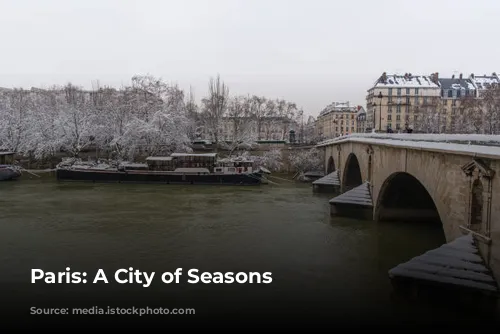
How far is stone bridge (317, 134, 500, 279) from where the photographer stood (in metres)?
11.6

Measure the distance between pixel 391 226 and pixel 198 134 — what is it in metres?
64.7

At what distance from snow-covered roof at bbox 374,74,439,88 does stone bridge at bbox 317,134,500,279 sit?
62479 millimetres

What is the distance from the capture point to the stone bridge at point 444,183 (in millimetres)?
11648

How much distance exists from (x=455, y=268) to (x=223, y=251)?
924 cm

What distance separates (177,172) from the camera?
47156 millimetres

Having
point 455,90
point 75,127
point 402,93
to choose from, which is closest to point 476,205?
point 75,127

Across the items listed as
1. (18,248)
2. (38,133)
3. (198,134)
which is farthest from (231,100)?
(18,248)

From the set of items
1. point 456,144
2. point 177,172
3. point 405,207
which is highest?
point 456,144

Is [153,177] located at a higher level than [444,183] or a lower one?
lower

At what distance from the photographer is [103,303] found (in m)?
12.5

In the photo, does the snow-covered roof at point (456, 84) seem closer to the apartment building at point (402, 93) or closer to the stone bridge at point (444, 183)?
the apartment building at point (402, 93)

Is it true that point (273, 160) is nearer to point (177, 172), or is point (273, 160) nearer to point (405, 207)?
point (177, 172)

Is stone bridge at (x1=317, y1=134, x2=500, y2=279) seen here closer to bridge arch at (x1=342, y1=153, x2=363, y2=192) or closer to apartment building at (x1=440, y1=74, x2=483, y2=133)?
bridge arch at (x1=342, y1=153, x2=363, y2=192)

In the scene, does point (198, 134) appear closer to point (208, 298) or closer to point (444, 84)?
point (444, 84)
